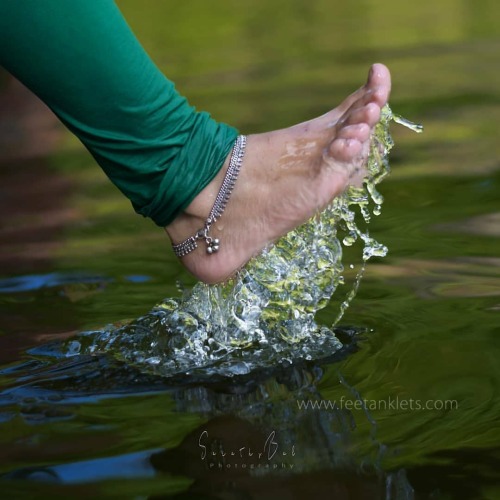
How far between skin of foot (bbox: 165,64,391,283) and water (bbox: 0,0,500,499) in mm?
203

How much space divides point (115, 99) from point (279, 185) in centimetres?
36

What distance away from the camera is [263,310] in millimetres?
2104

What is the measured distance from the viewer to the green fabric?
5.75 ft

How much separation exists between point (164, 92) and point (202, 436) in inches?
23.7

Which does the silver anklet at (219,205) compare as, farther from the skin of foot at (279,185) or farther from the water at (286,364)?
the water at (286,364)

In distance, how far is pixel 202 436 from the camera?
1.63 metres

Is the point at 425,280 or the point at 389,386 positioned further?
the point at 425,280

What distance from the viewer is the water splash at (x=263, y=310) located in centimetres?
201

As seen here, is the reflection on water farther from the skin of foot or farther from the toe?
the toe

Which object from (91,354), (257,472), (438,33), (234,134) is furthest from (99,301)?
(438,33)

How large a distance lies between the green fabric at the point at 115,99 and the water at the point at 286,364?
34 cm

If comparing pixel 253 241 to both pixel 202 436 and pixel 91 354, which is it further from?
pixel 202 436

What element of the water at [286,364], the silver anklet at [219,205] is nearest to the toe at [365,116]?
the silver anklet at [219,205]

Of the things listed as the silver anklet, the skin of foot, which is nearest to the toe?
the skin of foot
